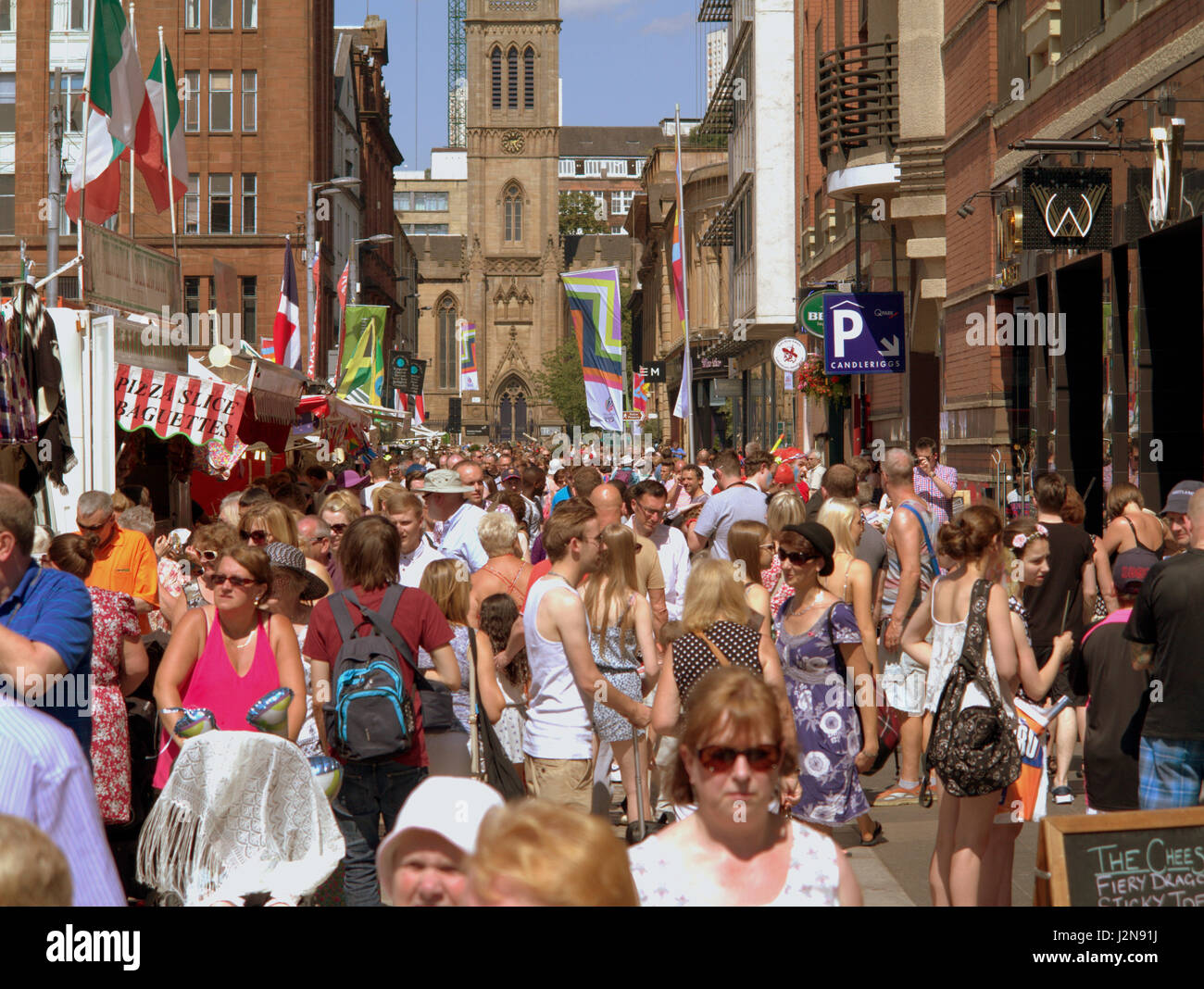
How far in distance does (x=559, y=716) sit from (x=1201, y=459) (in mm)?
7913

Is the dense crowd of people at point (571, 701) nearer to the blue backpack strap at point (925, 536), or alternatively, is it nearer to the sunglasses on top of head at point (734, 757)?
the sunglasses on top of head at point (734, 757)

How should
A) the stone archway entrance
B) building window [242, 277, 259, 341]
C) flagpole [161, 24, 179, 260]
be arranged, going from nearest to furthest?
flagpole [161, 24, 179, 260] → building window [242, 277, 259, 341] → the stone archway entrance

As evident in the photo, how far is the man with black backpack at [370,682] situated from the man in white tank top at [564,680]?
2.04ft

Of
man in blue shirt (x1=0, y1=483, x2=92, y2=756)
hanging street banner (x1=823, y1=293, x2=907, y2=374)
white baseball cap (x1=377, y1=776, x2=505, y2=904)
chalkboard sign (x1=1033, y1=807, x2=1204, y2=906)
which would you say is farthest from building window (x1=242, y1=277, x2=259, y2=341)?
white baseball cap (x1=377, y1=776, x2=505, y2=904)

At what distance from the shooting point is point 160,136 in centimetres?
1958

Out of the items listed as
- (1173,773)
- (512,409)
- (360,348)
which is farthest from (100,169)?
(512,409)

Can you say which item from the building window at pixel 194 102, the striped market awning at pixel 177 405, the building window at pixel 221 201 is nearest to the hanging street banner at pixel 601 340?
the striped market awning at pixel 177 405

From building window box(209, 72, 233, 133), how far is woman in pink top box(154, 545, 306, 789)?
1966 inches

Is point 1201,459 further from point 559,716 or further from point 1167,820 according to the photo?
point 1167,820

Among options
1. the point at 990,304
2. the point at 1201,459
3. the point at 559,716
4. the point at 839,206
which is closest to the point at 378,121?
the point at 839,206

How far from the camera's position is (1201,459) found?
1249cm

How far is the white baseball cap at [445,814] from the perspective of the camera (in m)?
2.86

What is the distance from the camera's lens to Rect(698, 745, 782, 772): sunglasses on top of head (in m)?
3.38

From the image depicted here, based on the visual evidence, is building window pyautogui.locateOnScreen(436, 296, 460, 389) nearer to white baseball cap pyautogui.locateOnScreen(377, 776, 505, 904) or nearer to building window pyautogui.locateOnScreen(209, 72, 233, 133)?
building window pyautogui.locateOnScreen(209, 72, 233, 133)
